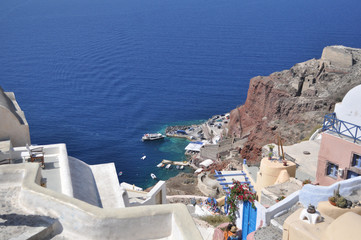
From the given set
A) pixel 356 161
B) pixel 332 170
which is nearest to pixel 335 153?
pixel 356 161

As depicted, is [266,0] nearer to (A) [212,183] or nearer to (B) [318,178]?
(A) [212,183]

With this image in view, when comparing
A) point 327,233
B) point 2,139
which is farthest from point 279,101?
point 327,233

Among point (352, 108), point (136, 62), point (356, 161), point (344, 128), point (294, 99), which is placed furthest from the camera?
point (136, 62)

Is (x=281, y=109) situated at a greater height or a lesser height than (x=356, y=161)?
lesser

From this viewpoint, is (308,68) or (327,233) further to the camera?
(308,68)

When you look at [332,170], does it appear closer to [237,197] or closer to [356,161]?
[356,161]

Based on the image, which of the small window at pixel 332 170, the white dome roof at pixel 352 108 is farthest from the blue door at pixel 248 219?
the white dome roof at pixel 352 108
